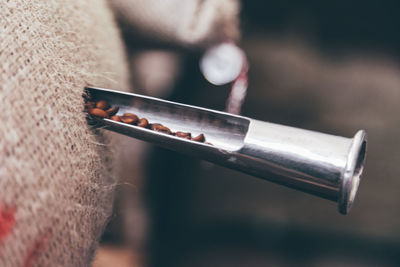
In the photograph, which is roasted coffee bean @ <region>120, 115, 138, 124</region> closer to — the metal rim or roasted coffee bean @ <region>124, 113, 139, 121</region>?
roasted coffee bean @ <region>124, 113, 139, 121</region>

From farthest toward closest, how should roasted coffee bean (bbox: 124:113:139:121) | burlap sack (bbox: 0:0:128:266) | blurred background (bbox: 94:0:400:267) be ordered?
blurred background (bbox: 94:0:400:267)
roasted coffee bean (bbox: 124:113:139:121)
burlap sack (bbox: 0:0:128:266)

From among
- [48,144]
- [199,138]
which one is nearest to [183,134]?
[199,138]

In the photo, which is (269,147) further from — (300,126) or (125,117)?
(300,126)

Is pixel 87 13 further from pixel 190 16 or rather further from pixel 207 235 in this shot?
pixel 207 235

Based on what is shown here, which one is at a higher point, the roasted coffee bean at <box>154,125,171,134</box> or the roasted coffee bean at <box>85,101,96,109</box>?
the roasted coffee bean at <box>85,101,96,109</box>

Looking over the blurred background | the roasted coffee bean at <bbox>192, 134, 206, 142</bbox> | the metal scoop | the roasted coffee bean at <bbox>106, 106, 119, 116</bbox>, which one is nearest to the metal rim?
the metal scoop

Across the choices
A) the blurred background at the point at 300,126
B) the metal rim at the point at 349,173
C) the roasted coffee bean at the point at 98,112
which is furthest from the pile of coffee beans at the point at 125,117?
the blurred background at the point at 300,126
